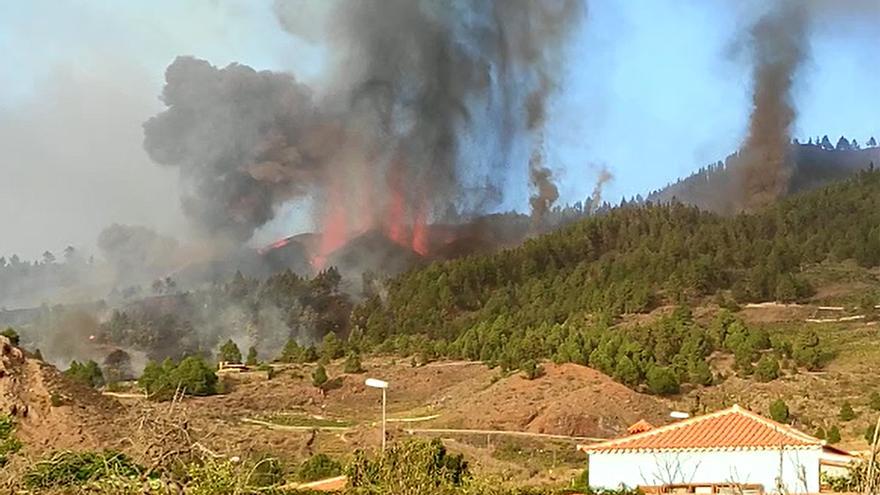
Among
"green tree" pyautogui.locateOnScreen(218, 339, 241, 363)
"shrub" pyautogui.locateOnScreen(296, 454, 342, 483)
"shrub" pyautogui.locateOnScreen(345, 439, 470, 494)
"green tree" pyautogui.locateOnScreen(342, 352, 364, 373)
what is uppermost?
"green tree" pyautogui.locateOnScreen(218, 339, 241, 363)

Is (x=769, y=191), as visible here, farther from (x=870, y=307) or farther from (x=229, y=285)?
(x=229, y=285)

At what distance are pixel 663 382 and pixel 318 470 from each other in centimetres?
2584

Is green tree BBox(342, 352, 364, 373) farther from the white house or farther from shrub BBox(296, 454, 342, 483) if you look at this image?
the white house

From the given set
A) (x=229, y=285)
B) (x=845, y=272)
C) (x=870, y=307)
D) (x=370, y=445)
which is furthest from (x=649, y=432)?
(x=229, y=285)

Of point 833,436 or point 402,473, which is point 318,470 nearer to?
point 833,436

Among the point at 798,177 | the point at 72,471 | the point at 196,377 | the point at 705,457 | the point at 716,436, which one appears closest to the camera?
the point at 72,471

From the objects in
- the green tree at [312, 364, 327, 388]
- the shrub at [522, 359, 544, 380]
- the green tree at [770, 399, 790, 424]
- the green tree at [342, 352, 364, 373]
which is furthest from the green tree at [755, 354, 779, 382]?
the green tree at [342, 352, 364, 373]

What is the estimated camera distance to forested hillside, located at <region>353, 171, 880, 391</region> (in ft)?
224

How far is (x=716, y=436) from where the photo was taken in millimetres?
29453

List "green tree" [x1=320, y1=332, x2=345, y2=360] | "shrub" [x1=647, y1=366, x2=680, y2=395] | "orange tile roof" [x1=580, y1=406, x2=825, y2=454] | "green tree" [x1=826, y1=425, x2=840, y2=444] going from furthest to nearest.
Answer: "green tree" [x1=320, y1=332, x2=345, y2=360]
"shrub" [x1=647, y1=366, x2=680, y2=395]
"green tree" [x1=826, y1=425, x2=840, y2=444]
"orange tile roof" [x1=580, y1=406, x2=825, y2=454]

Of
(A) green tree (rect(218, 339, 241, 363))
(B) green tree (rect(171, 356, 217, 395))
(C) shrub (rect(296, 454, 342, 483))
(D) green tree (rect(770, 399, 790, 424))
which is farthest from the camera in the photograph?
(A) green tree (rect(218, 339, 241, 363))

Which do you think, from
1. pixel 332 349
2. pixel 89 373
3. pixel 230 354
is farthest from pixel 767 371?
pixel 89 373

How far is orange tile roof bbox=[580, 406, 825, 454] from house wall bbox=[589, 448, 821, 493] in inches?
6.6

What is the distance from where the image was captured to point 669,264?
93500 millimetres
